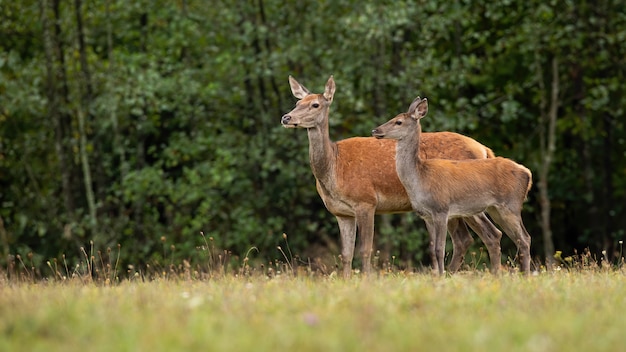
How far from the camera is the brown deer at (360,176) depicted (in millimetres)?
10750

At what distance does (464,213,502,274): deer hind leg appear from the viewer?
10789mm

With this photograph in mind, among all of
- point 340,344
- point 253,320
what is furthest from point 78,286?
point 340,344

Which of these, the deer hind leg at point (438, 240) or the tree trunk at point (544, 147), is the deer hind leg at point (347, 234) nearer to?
the deer hind leg at point (438, 240)

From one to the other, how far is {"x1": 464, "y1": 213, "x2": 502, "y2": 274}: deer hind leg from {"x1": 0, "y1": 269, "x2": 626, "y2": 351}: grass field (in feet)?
9.90

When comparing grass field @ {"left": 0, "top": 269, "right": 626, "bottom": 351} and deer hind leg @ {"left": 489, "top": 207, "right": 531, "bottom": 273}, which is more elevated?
grass field @ {"left": 0, "top": 269, "right": 626, "bottom": 351}

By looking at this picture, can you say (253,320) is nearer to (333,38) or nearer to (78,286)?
(78,286)

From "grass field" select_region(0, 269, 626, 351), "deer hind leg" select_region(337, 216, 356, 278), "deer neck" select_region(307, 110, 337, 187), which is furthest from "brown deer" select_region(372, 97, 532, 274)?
"grass field" select_region(0, 269, 626, 351)

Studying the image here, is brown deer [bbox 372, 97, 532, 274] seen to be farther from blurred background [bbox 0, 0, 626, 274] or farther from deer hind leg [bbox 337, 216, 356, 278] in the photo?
blurred background [bbox 0, 0, 626, 274]

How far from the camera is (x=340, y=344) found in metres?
5.11

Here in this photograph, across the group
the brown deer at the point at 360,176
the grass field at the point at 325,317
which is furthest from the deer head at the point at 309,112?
the grass field at the point at 325,317

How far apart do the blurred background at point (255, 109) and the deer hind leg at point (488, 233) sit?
584 cm

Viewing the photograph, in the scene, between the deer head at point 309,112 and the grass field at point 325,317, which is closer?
the grass field at point 325,317

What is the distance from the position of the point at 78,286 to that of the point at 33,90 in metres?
11.4

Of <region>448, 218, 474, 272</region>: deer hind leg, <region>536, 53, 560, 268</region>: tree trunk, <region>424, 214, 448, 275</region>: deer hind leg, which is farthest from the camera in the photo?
<region>536, 53, 560, 268</region>: tree trunk
